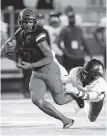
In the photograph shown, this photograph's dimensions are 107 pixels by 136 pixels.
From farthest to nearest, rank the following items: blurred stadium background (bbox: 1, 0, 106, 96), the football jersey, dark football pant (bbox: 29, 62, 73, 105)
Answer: blurred stadium background (bbox: 1, 0, 106, 96)
dark football pant (bbox: 29, 62, 73, 105)
the football jersey

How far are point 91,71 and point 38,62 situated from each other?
2.28 feet

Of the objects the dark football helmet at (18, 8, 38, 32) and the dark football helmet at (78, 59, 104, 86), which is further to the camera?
the dark football helmet at (78, 59, 104, 86)

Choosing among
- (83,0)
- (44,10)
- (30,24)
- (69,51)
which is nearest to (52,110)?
(30,24)

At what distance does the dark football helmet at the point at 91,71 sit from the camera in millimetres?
8273

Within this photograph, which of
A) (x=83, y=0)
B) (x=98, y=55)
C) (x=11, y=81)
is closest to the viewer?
(x=11, y=81)

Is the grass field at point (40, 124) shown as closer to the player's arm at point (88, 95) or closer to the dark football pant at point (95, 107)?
the dark football pant at point (95, 107)

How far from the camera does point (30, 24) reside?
8125 millimetres

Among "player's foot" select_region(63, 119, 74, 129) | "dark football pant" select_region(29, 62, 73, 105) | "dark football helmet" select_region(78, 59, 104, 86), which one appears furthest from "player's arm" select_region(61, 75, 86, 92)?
"player's foot" select_region(63, 119, 74, 129)

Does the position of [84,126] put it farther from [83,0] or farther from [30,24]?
[83,0]

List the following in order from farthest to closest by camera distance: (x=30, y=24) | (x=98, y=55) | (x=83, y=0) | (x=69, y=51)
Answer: (x=83, y=0) → (x=98, y=55) → (x=69, y=51) → (x=30, y=24)

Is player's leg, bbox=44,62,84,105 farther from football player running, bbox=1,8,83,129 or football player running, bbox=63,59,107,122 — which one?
football player running, bbox=63,59,107,122

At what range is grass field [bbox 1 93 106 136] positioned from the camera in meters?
8.16

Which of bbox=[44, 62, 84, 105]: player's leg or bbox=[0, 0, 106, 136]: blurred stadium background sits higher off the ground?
bbox=[44, 62, 84, 105]: player's leg

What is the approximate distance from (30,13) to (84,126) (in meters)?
1.72
